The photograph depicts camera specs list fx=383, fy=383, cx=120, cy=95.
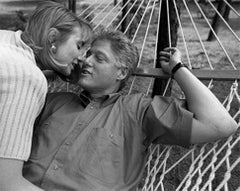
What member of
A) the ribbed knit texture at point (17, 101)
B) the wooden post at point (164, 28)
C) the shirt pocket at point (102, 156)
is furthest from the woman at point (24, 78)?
the wooden post at point (164, 28)

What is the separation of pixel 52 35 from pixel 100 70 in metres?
0.27

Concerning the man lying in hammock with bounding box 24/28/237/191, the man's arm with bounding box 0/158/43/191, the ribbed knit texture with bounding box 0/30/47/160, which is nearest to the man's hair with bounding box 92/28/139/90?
the man lying in hammock with bounding box 24/28/237/191

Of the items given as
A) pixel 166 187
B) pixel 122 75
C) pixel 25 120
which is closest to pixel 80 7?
pixel 166 187

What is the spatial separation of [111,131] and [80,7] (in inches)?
254

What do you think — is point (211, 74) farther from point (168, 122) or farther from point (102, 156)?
point (102, 156)

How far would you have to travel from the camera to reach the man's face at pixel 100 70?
4.91 feet

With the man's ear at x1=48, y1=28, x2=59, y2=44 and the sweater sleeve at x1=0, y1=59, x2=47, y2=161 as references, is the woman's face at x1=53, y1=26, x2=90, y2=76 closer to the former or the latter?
the man's ear at x1=48, y1=28, x2=59, y2=44

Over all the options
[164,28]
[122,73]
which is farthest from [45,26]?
[164,28]

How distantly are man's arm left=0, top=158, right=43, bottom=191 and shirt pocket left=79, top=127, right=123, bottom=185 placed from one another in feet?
0.97

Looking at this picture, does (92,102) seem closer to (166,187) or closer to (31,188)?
(31,188)

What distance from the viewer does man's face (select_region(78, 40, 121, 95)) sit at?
1.50 metres

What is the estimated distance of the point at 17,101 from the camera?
3.48 feet

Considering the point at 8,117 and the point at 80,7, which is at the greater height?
the point at 8,117

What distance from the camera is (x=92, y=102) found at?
152 centimetres
